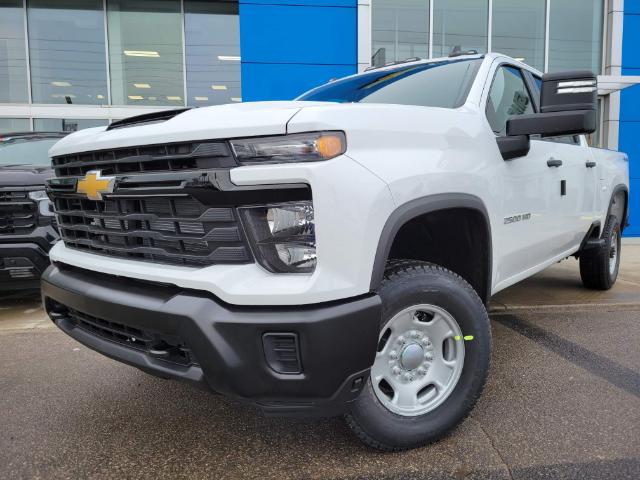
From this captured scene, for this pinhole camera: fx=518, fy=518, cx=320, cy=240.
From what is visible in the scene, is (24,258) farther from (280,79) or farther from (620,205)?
(280,79)

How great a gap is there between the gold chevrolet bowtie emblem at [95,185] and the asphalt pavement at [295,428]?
1182 millimetres

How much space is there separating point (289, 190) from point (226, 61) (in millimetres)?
9672

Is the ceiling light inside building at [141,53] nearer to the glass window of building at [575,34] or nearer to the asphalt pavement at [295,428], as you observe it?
the glass window of building at [575,34]

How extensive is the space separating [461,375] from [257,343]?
1046 mm

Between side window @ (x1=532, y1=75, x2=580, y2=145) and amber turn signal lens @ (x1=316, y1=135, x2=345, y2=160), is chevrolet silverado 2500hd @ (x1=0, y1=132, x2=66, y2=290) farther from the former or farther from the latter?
side window @ (x1=532, y1=75, x2=580, y2=145)

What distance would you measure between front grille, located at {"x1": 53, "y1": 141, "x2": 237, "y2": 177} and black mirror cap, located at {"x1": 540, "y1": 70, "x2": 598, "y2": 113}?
1.72m

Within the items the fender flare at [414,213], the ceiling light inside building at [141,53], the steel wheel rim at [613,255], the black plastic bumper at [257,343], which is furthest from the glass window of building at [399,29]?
the black plastic bumper at [257,343]

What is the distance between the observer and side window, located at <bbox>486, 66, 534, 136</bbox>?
2.95m

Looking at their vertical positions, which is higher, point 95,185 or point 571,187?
point 95,185

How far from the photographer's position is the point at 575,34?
10664mm

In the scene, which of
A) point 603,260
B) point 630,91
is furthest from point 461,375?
point 630,91

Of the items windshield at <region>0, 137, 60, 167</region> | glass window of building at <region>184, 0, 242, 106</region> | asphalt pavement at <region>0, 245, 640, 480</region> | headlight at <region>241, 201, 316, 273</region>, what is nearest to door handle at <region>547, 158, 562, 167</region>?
asphalt pavement at <region>0, 245, 640, 480</region>

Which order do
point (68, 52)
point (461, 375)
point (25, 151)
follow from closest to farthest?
point (461, 375)
point (25, 151)
point (68, 52)

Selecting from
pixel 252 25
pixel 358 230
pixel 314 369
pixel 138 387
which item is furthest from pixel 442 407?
pixel 252 25
